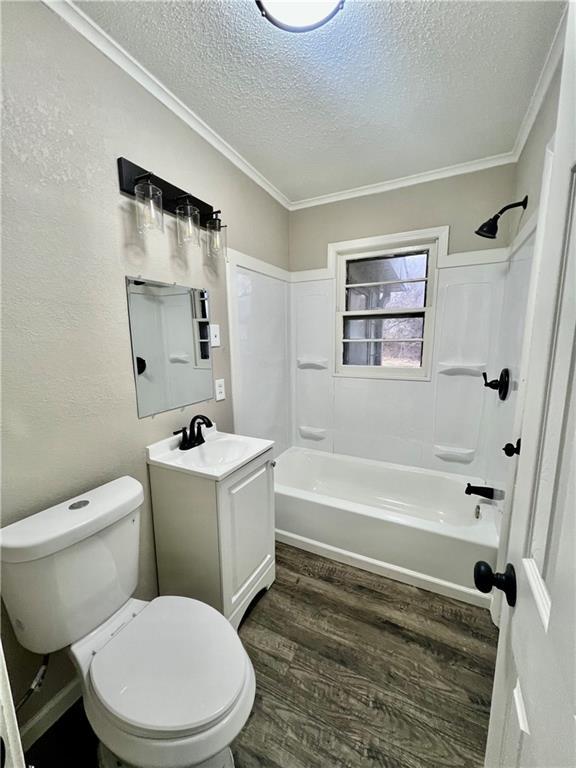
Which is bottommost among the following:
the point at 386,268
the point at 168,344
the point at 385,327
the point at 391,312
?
the point at 168,344

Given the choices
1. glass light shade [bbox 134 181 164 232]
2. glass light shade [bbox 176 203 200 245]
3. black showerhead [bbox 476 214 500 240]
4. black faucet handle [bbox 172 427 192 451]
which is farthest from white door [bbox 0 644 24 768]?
black showerhead [bbox 476 214 500 240]

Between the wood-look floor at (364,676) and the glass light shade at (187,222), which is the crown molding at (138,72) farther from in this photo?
the wood-look floor at (364,676)

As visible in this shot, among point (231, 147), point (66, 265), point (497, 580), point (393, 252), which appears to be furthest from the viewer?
point (393, 252)

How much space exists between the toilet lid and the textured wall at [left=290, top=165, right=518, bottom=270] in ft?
8.31

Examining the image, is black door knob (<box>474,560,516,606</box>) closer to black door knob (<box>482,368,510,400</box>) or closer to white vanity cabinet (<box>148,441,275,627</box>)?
white vanity cabinet (<box>148,441,275,627</box>)

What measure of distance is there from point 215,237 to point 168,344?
67cm

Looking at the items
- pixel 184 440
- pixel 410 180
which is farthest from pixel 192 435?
pixel 410 180

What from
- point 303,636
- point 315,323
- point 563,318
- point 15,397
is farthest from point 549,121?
point 303,636

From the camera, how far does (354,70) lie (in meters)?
1.37

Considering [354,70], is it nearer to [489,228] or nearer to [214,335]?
[489,228]

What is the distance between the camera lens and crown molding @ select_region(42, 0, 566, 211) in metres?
1.15

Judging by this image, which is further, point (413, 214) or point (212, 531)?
point (413, 214)

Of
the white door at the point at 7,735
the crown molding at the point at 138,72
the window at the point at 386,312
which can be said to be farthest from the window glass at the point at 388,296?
the white door at the point at 7,735

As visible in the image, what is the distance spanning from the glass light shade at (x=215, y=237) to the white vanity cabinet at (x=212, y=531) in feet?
3.86
